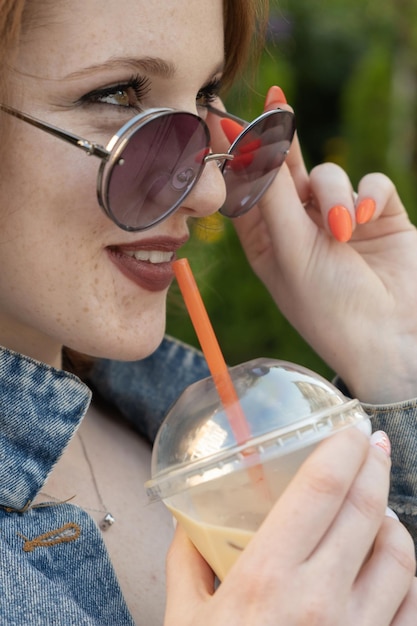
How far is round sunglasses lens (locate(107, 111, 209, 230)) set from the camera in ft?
4.07

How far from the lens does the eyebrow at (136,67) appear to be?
1.24 meters

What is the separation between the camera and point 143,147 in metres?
1.25

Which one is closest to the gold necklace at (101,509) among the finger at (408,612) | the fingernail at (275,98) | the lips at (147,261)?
the lips at (147,261)

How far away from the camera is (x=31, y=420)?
1.31 metres

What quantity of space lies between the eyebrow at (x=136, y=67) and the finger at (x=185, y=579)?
0.68m

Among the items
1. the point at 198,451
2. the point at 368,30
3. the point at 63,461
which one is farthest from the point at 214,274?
the point at 368,30

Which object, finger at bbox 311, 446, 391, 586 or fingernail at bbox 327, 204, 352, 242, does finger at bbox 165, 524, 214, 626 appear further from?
fingernail at bbox 327, 204, 352, 242

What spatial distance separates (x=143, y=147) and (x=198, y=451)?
19.0 inches

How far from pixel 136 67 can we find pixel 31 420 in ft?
1.90

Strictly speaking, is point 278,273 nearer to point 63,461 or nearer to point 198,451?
point 63,461

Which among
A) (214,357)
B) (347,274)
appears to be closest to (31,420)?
(214,357)

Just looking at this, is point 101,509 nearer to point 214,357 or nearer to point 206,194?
point 214,357

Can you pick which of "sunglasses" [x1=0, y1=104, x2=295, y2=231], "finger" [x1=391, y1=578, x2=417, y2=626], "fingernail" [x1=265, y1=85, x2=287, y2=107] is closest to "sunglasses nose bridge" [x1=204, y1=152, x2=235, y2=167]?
"sunglasses" [x1=0, y1=104, x2=295, y2=231]

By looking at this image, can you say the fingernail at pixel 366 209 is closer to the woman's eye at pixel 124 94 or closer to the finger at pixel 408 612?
the woman's eye at pixel 124 94
